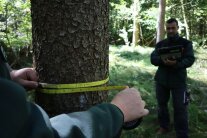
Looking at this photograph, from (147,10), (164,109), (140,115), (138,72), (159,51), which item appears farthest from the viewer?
(147,10)

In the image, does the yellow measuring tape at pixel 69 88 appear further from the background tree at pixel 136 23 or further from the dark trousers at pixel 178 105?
the background tree at pixel 136 23

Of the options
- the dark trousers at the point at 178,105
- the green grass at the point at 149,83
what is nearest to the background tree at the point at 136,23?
the green grass at the point at 149,83

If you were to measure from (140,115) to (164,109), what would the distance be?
16.4 ft

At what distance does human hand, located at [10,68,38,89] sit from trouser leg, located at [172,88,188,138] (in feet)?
13.7

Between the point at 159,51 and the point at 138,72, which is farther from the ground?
the point at 159,51

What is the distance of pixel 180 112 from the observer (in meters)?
5.95

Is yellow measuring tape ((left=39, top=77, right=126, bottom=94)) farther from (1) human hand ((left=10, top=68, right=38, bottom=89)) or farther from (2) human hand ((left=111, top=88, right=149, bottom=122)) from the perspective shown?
(2) human hand ((left=111, top=88, right=149, bottom=122))

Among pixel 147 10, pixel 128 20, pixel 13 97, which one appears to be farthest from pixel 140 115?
pixel 128 20

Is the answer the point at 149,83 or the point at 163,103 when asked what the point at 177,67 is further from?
the point at 149,83

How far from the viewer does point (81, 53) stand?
1.89 metres

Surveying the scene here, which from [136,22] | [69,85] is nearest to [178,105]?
[69,85]

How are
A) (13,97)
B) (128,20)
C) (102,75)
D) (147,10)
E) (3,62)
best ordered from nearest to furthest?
(13,97) → (3,62) → (102,75) → (147,10) → (128,20)

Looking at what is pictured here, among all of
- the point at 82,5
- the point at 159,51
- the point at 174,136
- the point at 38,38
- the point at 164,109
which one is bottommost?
the point at 174,136

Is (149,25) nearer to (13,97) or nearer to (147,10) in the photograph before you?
(147,10)
